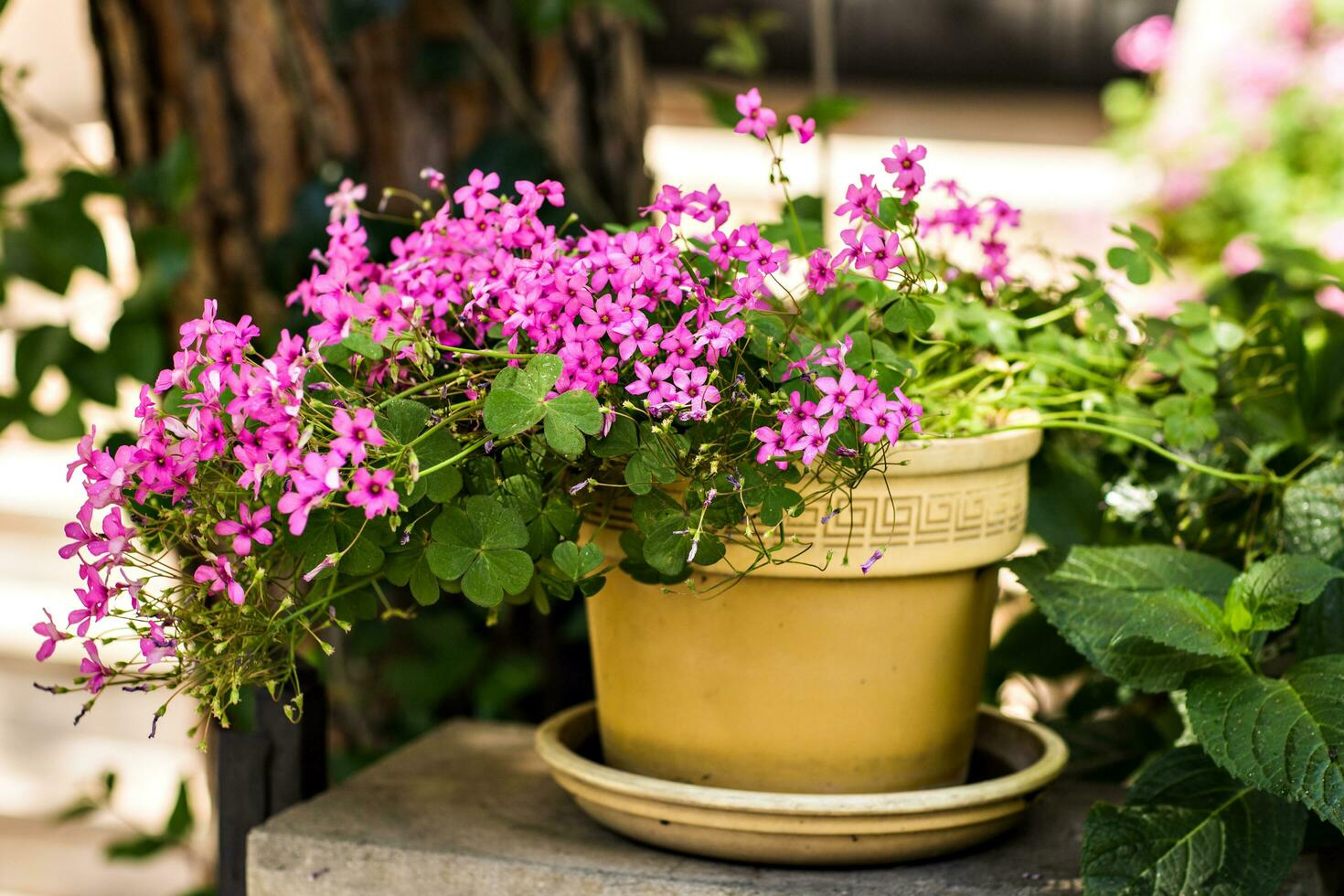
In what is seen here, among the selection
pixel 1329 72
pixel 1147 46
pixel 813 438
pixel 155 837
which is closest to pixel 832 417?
pixel 813 438

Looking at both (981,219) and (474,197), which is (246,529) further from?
(981,219)

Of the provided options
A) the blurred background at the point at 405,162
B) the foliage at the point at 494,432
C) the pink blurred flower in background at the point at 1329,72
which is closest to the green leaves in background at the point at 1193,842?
Answer: the foliage at the point at 494,432

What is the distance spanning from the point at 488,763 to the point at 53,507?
2116 millimetres

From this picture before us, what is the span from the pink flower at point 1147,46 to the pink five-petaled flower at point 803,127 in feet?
9.07

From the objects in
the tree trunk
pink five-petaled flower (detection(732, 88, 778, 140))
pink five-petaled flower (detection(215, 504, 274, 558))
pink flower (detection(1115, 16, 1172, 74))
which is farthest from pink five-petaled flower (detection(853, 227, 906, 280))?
pink flower (detection(1115, 16, 1172, 74))

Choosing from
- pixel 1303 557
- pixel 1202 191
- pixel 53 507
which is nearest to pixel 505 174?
pixel 1303 557

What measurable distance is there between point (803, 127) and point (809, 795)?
1.29 ft

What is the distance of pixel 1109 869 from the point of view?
755 millimetres

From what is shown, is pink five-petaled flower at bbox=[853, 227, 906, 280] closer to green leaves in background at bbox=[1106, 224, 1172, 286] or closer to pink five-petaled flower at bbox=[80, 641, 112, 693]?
green leaves in background at bbox=[1106, 224, 1172, 286]

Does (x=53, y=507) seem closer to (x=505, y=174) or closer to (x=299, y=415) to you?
(x=505, y=174)

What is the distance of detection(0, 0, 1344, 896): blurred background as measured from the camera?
139cm

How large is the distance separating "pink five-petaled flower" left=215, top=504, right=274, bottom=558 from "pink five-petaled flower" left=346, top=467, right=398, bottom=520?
64mm

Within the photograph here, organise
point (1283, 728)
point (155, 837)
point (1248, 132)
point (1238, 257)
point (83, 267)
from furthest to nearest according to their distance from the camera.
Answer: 1. point (1248, 132)
2. point (1238, 257)
3. point (155, 837)
4. point (83, 267)
5. point (1283, 728)

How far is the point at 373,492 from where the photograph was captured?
2.02 feet
